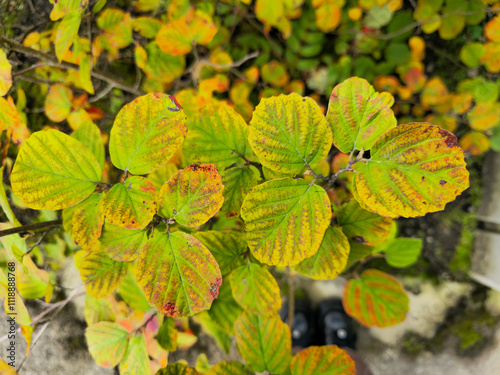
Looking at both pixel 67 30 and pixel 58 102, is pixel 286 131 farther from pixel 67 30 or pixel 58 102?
pixel 58 102

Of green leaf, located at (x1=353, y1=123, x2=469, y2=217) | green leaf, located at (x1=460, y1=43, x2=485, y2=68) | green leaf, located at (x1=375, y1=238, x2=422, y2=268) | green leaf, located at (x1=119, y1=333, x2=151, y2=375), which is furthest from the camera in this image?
green leaf, located at (x1=460, y1=43, x2=485, y2=68)

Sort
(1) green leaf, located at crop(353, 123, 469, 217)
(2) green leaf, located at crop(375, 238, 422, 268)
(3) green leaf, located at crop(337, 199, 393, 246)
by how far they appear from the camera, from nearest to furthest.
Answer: (1) green leaf, located at crop(353, 123, 469, 217) → (3) green leaf, located at crop(337, 199, 393, 246) → (2) green leaf, located at crop(375, 238, 422, 268)

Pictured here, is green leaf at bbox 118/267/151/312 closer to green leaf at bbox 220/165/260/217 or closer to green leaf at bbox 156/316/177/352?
green leaf at bbox 156/316/177/352

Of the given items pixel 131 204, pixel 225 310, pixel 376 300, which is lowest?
pixel 376 300

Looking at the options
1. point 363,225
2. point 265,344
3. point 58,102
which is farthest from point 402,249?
point 58,102

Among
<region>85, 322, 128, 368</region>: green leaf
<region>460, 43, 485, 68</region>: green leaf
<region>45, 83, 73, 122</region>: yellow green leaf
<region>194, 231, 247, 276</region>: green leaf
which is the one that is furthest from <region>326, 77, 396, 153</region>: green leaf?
<region>460, 43, 485, 68</region>: green leaf

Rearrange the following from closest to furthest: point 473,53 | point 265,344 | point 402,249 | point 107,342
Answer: point 265,344, point 107,342, point 402,249, point 473,53

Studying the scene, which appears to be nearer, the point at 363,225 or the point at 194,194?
the point at 194,194
